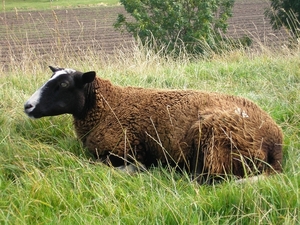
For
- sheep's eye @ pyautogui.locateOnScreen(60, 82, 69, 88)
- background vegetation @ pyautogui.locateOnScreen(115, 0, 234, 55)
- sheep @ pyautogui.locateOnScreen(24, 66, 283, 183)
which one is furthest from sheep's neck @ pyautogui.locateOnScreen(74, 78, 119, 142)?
background vegetation @ pyautogui.locateOnScreen(115, 0, 234, 55)

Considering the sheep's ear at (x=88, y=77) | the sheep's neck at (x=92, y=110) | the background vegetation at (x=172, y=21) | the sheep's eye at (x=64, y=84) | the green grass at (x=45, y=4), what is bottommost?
the green grass at (x=45, y=4)

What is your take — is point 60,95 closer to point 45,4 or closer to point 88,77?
point 88,77

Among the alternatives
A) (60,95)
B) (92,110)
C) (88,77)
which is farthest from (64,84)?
(92,110)

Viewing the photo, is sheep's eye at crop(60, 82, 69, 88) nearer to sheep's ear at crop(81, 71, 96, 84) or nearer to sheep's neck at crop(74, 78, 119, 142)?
sheep's ear at crop(81, 71, 96, 84)

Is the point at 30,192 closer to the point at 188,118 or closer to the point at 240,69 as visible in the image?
the point at 188,118

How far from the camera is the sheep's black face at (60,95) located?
5277 millimetres

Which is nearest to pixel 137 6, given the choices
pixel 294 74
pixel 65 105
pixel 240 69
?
pixel 240 69

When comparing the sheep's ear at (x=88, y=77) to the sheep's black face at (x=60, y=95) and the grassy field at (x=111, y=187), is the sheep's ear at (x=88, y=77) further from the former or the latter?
the grassy field at (x=111, y=187)

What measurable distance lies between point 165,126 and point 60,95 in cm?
132

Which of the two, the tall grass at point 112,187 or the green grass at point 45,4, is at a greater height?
the tall grass at point 112,187

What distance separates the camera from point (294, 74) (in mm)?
7625

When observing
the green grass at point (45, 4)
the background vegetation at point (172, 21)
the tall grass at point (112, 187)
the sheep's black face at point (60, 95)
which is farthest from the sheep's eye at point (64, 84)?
the green grass at point (45, 4)

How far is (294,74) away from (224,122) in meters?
3.41

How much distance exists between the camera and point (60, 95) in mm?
5383
